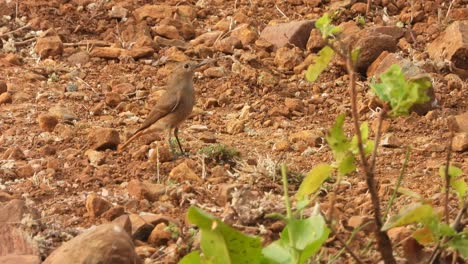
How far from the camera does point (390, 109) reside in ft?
13.5

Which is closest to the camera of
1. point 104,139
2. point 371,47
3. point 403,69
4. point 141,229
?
point 141,229

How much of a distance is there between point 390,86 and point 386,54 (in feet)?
15.6

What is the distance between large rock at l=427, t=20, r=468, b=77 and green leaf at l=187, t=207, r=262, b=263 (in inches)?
184

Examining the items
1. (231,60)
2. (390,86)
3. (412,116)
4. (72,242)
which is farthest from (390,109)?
(231,60)

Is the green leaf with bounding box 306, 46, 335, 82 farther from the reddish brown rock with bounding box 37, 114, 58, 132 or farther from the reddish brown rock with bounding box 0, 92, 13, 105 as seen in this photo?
the reddish brown rock with bounding box 0, 92, 13, 105

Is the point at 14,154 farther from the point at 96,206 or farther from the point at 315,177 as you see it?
the point at 315,177

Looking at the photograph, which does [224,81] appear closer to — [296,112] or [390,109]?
[296,112]

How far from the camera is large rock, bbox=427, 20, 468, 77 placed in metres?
8.41

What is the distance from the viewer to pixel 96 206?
5.66 m

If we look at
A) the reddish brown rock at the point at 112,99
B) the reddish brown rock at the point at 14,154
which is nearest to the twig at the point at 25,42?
the reddish brown rock at the point at 112,99

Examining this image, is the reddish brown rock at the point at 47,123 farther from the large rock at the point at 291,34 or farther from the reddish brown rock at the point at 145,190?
the large rock at the point at 291,34

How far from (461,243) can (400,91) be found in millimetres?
698

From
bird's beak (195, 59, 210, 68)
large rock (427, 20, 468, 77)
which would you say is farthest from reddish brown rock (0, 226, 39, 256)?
large rock (427, 20, 468, 77)

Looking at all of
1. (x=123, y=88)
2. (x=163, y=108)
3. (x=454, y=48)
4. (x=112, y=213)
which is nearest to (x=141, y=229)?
(x=112, y=213)
